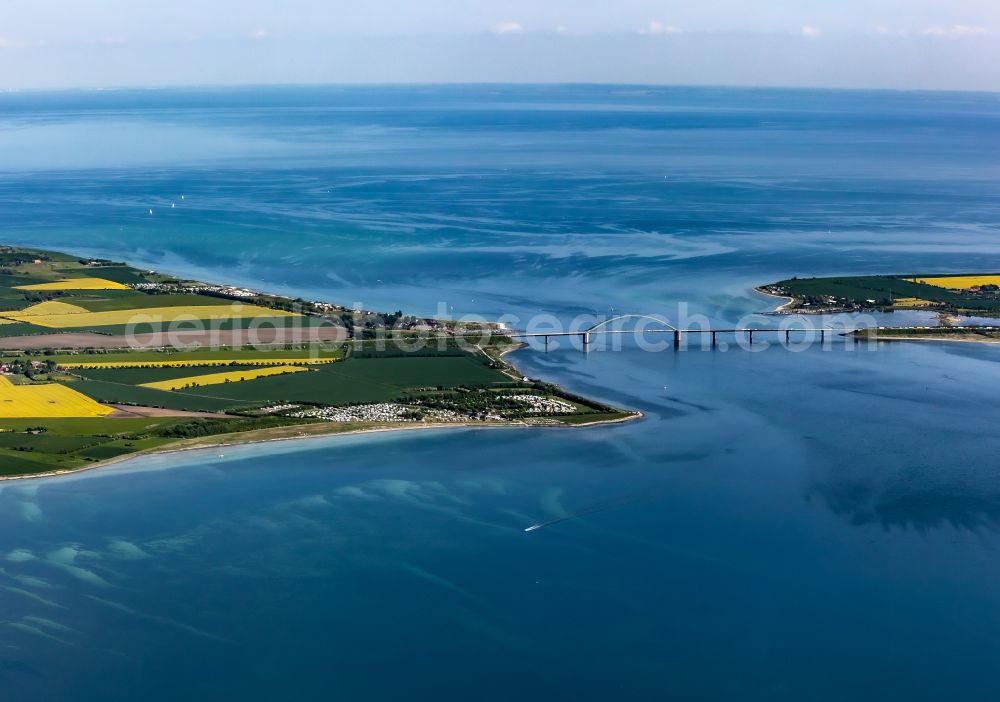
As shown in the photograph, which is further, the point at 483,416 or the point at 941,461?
the point at 483,416

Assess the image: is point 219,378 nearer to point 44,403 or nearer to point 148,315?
point 44,403

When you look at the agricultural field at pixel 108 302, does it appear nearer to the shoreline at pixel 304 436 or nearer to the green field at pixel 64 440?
the green field at pixel 64 440

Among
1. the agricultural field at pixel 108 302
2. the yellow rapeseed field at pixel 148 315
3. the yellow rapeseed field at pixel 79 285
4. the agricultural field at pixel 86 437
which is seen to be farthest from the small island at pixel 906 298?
the yellow rapeseed field at pixel 79 285

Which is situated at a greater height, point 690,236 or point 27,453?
point 690,236

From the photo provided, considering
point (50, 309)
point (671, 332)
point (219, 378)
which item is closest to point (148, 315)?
point (50, 309)

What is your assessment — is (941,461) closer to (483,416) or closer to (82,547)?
(483,416)

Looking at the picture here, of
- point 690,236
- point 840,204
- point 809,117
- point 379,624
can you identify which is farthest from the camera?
point 809,117

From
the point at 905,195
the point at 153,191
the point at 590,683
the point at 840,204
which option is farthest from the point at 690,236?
the point at 590,683
